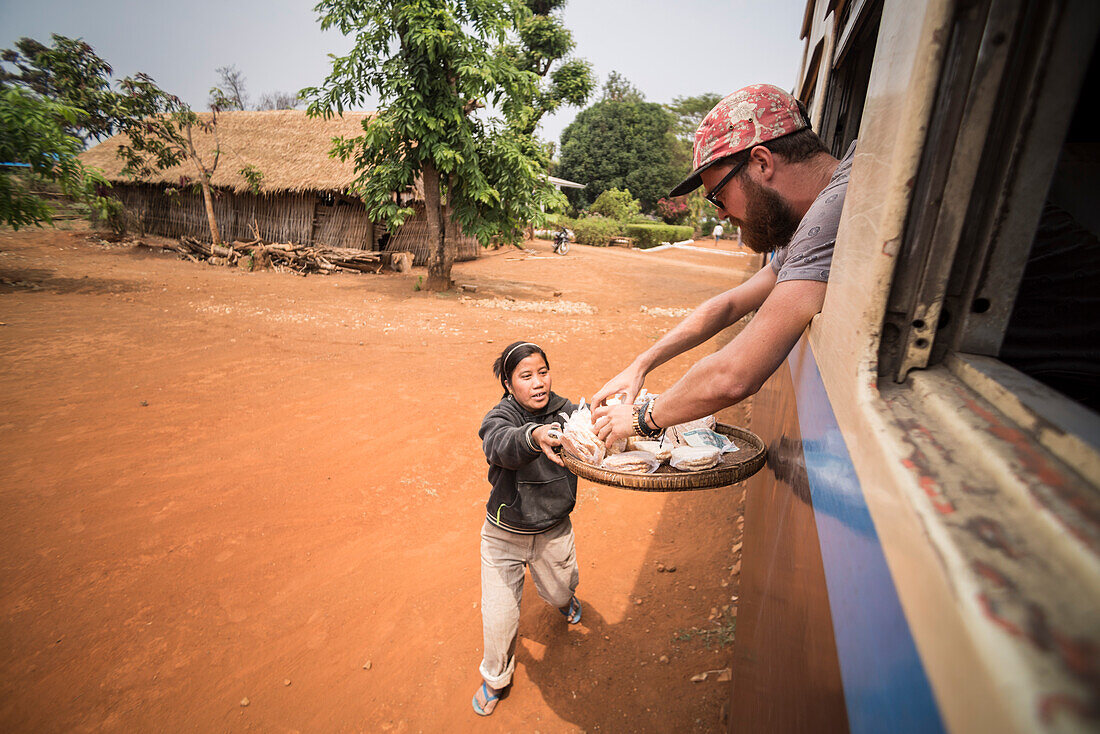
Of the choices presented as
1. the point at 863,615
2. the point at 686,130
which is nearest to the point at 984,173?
the point at 863,615

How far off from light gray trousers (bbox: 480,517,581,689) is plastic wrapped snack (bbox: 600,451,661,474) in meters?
0.84

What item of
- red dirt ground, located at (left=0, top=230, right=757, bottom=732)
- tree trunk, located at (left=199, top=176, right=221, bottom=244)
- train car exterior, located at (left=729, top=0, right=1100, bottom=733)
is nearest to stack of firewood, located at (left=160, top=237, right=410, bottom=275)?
tree trunk, located at (left=199, top=176, right=221, bottom=244)

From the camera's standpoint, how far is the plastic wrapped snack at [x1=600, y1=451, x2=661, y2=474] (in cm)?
174

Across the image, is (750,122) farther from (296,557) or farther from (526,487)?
(296,557)

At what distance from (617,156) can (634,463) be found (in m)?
42.3

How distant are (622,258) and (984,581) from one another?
22055 mm

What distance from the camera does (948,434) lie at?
62 cm

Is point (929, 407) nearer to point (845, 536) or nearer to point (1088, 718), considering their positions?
point (845, 536)

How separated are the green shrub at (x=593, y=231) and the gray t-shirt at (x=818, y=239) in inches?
1079

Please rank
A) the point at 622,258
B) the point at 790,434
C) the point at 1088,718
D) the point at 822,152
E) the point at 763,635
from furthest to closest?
the point at 622,258, the point at 822,152, the point at 790,434, the point at 763,635, the point at 1088,718

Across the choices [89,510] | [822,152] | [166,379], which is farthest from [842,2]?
[166,379]

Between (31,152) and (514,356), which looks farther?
(31,152)

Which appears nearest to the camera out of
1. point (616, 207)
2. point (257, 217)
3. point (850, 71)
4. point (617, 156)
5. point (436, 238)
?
point (850, 71)

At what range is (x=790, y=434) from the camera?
166cm
